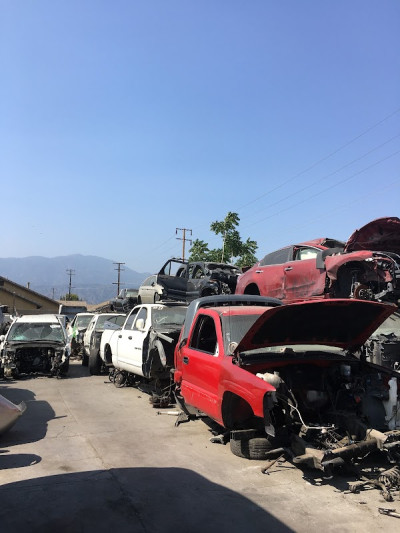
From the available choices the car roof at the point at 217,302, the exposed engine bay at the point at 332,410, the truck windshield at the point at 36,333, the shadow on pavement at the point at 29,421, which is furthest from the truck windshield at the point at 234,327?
the truck windshield at the point at 36,333

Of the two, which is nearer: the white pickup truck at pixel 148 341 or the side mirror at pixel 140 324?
the white pickup truck at pixel 148 341

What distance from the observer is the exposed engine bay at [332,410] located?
4.74 m

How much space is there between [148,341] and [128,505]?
509cm

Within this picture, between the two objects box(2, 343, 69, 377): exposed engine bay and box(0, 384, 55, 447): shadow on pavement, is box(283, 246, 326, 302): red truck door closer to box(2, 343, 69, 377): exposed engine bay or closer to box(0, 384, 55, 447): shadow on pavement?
box(0, 384, 55, 447): shadow on pavement

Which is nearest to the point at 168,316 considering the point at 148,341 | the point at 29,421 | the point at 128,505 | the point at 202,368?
the point at 148,341

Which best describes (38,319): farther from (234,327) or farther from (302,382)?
(302,382)

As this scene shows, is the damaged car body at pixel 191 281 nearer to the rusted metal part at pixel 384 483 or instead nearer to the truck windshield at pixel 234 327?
the truck windshield at pixel 234 327

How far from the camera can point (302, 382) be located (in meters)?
5.78

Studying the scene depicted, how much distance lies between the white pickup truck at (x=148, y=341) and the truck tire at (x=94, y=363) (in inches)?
77.2

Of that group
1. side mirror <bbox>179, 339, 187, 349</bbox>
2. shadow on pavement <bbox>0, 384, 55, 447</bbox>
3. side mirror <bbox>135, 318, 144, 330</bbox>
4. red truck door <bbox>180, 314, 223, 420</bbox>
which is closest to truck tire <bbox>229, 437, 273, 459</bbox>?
red truck door <bbox>180, 314, 223, 420</bbox>

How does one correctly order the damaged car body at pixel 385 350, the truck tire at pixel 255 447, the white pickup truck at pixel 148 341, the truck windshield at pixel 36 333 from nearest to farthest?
the truck tire at pixel 255 447
the damaged car body at pixel 385 350
the white pickup truck at pixel 148 341
the truck windshield at pixel 36 333

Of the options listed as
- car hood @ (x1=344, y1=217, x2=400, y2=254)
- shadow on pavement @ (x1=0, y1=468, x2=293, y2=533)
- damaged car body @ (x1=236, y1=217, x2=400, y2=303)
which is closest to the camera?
shadow on pavement @ (x1=0, y1=468, x2=293, y2=533)

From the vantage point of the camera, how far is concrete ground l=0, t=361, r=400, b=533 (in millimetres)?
3867

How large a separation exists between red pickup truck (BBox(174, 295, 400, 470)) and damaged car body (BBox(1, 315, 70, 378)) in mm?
7879
